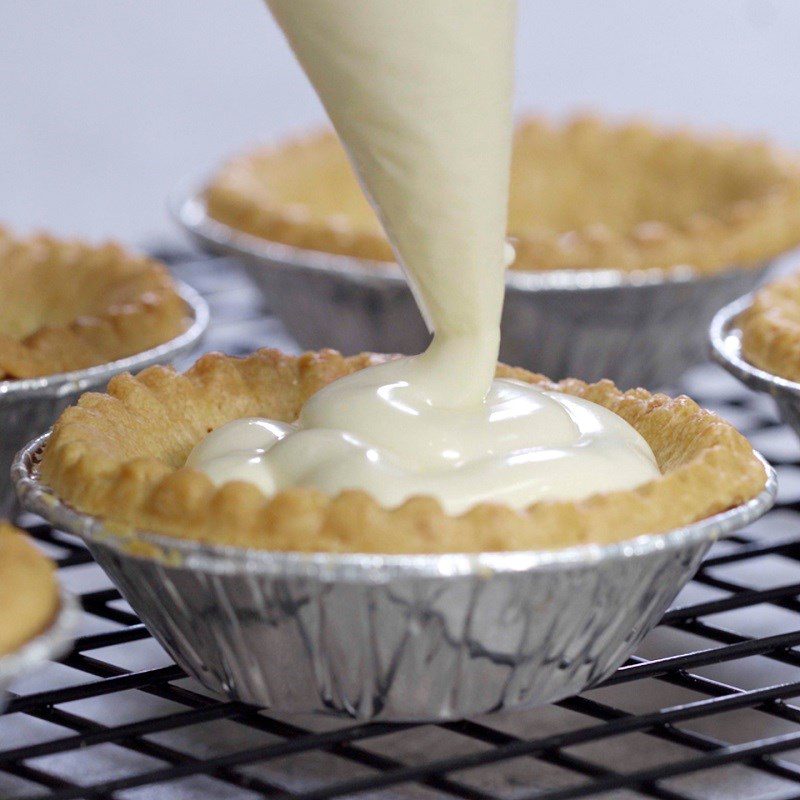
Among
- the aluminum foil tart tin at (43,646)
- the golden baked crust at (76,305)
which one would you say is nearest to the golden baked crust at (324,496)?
the aluminum foil tart tin at (43,646)

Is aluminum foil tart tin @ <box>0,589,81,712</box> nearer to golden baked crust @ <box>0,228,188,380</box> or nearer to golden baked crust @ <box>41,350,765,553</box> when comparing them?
golden baked crust @ <box>41,350,765,553</box>

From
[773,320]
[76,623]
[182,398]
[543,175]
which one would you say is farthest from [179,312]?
[543,175]

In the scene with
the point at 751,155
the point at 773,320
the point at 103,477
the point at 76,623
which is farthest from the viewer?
the point at 751,155

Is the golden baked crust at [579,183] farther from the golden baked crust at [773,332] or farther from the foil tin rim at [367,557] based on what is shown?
the foil tin rim at [367,557]

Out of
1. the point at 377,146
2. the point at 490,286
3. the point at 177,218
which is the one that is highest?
the point at 377,146

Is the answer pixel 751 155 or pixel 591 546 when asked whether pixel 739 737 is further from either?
pixel 751 155

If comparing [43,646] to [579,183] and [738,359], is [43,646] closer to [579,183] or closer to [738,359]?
[738,359]

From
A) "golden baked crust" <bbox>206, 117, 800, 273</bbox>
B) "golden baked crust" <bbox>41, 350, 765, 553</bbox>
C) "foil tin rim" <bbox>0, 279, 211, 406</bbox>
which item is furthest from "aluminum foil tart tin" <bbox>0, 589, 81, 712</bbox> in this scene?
"golden baked crust" <bbox>206, 117, 800, 273</bbox>
